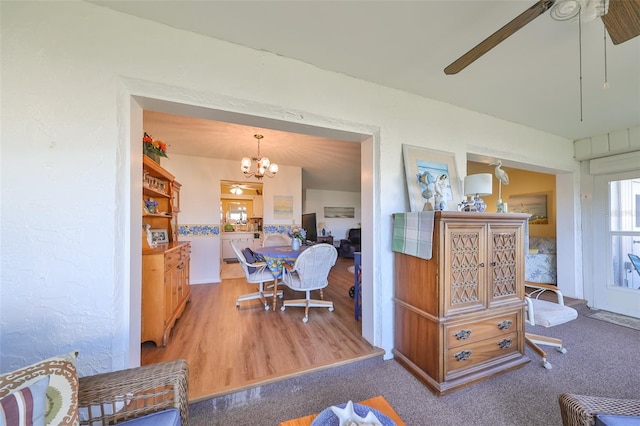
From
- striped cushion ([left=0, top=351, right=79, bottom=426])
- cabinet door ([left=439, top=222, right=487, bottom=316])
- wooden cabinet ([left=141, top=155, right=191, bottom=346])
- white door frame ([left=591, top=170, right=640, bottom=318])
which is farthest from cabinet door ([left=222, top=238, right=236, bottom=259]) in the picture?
white door frame ([left=591, top=170, right=640, bottom=318])

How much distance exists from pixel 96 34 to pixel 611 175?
227 inches

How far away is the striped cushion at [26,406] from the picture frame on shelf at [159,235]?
2328mm

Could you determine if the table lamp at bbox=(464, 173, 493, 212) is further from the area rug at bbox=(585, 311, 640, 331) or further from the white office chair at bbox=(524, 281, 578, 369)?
the area rug at bbox=(585, 311, 640, 331)

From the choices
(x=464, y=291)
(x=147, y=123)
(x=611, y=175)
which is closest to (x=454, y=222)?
(x=464, y=291)

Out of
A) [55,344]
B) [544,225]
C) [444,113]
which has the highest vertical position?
[444,113]

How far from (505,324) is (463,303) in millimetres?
514

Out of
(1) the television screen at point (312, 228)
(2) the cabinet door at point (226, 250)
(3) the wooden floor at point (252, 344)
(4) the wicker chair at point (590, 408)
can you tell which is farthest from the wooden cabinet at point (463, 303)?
(2) the cabinet door at point (226, 250)

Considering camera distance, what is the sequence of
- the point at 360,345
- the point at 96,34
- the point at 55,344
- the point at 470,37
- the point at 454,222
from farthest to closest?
the point at 360,345 → the point at 454,222 → the point at 470,37 → the point at 96,34 → the point at 55,344

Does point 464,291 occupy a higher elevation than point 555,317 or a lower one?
higher

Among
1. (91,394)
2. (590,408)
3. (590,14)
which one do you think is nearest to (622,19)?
Result: (590,14)

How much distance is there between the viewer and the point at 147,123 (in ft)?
9.74

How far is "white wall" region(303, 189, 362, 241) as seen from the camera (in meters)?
7.87

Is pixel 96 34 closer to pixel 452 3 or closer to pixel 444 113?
pixel 452 3

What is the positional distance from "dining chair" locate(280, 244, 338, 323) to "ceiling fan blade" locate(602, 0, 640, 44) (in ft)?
8.20
